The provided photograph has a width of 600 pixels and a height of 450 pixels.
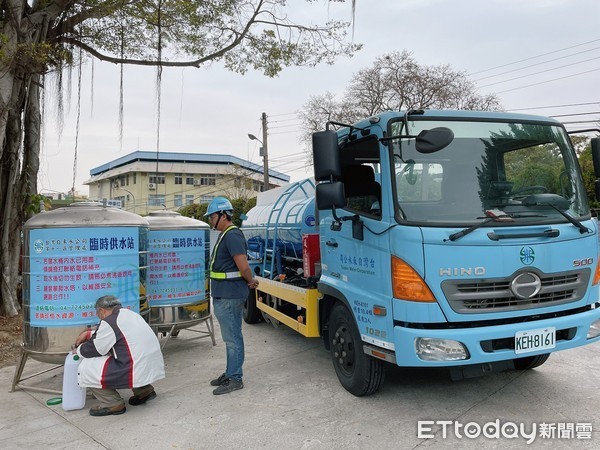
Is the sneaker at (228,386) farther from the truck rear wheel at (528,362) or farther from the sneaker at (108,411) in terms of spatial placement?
the truck rear wheel at (528,362)

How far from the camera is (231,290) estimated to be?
15.5 ft

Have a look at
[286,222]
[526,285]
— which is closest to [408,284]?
[526,285]

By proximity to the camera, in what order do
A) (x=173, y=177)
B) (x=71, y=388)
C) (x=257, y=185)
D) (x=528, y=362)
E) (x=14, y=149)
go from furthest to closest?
(x=173, y=177)
(x=257, y=185)
(x=14, y=149)
(x=528, y=362)
(x=71, y=388)

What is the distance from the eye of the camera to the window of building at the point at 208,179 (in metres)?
51.2

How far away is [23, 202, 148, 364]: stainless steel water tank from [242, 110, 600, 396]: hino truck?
7.43 ft

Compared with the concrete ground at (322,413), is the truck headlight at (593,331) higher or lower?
higher

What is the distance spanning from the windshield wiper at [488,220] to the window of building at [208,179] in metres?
48.7

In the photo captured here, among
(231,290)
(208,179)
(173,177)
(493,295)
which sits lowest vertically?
(231,290)

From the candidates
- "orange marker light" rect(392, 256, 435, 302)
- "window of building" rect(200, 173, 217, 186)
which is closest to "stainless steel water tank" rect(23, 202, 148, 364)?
"orange marker light" rect(392, 256, 435, 302)

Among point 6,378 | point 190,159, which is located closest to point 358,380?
point 6,378

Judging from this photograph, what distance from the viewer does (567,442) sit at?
337 centimetres

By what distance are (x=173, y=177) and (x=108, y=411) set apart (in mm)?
48800

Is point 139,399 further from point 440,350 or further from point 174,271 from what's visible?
point 440,350

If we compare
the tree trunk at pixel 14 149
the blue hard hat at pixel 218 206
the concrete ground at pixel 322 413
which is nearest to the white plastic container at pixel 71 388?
the concrete ground at pixel 322 413
